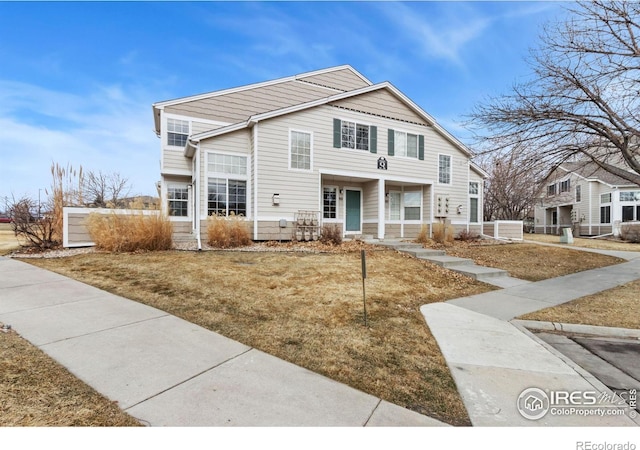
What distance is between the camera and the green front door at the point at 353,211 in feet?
49.0

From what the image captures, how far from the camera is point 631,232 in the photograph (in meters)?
21.6

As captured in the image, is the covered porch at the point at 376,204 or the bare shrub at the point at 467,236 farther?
the bare shrub at the point at 467,236

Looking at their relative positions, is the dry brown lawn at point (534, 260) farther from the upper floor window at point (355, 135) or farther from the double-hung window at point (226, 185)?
the double-hung window at point (226, 185)

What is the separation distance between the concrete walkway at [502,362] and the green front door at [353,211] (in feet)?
28.9

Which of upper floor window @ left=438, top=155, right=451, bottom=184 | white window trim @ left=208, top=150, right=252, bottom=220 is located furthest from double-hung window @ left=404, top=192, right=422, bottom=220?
white window trim @ left=208, top=150, right=252, bottom=220

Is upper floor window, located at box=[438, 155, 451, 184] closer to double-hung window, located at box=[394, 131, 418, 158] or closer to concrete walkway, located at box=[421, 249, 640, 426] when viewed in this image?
double-hung window, located at box=[394, 131, 418, 158]

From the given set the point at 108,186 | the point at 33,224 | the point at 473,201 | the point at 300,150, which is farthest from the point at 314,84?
the point at 108,186

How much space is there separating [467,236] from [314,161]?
352 inches

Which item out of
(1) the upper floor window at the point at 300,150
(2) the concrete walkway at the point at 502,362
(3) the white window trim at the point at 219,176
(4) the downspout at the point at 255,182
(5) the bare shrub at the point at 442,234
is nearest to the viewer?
(2) the concrete walkway at the point at 502,362

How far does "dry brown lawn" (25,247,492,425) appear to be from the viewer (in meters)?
2.94

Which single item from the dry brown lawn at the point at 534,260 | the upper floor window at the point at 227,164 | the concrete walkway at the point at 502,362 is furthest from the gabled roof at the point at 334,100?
the concrete walkway at the point at 502,362

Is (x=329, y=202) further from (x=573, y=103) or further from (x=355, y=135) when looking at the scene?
(x=573, y=103)

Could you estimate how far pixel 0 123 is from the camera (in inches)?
537
